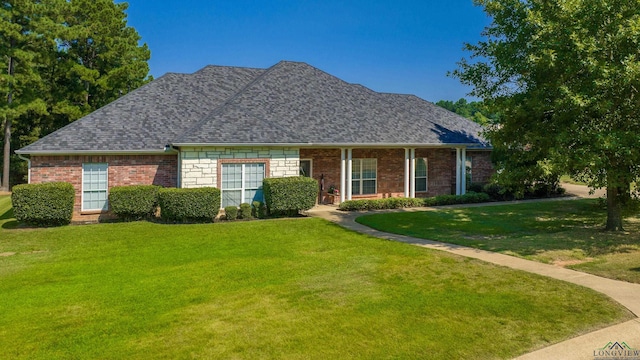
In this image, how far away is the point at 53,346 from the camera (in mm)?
5625

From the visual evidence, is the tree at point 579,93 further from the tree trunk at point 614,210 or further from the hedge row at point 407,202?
the hedge row at point 407,202

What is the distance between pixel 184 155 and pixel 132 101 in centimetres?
583

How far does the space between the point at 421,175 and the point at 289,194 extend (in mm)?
9257

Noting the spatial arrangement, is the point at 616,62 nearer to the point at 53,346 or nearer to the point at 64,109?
the point at 53,346

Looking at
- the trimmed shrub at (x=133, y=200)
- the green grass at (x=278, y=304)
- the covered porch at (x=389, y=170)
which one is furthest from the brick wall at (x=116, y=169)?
the covered porch at (x=389, y=170)

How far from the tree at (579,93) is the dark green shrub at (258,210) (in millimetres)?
9203

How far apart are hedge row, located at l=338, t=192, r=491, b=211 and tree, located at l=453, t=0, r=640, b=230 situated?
6.80 metres

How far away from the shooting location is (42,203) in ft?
47.4

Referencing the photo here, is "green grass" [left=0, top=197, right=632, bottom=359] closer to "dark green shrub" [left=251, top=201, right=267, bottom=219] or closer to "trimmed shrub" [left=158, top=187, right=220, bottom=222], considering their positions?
"trimmed shrub" [left=158, top=187, right=220, bottom=222]

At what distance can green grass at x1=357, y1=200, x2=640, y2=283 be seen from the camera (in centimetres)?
992

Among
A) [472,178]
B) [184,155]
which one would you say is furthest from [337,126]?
[472,178]

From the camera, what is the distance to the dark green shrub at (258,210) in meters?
16.7

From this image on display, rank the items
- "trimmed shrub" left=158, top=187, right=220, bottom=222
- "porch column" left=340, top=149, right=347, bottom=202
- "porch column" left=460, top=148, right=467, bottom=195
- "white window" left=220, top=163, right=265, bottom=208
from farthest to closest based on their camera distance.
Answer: "porch column" left=460, top=148, right=467, bottom=195
"porch column" left=340, top=149, right=347, bottom=202
"white window" left=220, top=163, right=265, bottom=208
"trimmed shrub" left=158, top=187, right=220, bottom=222

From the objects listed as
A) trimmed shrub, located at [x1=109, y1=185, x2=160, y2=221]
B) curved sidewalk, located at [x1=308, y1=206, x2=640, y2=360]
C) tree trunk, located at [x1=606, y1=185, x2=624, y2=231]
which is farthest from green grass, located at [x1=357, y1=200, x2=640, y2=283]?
trimmed shrub, located at [x1=109, y1=185, x2=160, y2=221]
